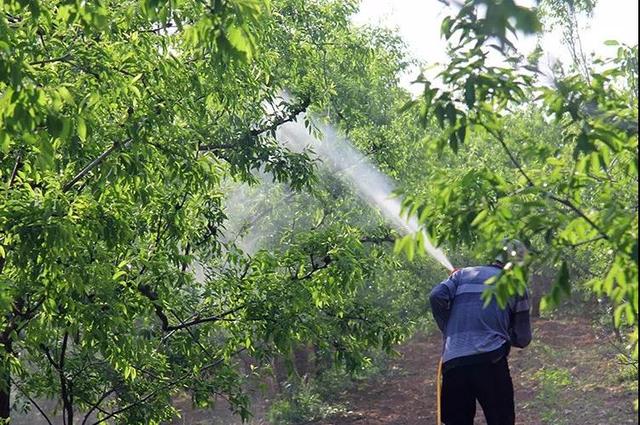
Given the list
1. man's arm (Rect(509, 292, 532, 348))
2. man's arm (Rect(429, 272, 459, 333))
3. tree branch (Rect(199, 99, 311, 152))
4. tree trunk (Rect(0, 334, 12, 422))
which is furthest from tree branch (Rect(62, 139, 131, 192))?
man's arm (Rect(509, 292, 532, 348))

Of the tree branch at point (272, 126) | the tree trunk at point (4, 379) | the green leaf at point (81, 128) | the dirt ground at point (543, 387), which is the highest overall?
the tree branch at point (272, 126)

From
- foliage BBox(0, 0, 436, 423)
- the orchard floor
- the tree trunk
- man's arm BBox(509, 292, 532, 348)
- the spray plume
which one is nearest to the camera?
foliage BBox(0, 0, 436, 423)

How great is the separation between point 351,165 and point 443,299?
839 cm

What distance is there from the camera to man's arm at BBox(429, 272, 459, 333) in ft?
21.1

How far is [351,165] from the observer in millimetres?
14727

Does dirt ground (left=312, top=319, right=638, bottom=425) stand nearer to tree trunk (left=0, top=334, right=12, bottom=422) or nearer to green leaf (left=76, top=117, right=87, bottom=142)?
tree trunk (left=0, top=334, right=12, bottom=422)

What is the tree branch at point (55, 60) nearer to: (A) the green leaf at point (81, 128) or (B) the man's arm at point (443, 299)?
(A) the green leaf at point (81, 128)

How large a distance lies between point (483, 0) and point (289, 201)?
1415 centimetres

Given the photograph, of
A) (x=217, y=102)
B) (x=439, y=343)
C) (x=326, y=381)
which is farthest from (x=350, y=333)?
(x=439, y=343)

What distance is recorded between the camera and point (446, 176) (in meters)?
3.63

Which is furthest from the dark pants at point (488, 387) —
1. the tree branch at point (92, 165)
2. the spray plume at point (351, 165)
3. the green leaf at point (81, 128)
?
the spray plume at point (351, 165)

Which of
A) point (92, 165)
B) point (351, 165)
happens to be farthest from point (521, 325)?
point (351, 165)

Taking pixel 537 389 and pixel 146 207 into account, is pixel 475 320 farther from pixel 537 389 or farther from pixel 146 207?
pixel 537 389

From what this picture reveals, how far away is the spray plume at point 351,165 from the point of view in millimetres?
13836
